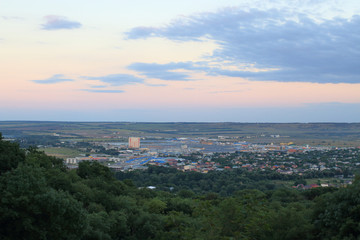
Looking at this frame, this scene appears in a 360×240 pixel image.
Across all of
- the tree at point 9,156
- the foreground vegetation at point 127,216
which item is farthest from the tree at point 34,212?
the tree at point 9,156

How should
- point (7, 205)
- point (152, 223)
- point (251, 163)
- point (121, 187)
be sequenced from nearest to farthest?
point (7, 205)
point (152, 223)
point (121, 187)
point (251, 163)

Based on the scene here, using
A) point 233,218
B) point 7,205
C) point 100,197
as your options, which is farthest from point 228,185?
point 7,205

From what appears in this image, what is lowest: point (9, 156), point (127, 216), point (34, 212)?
point (127, 216)

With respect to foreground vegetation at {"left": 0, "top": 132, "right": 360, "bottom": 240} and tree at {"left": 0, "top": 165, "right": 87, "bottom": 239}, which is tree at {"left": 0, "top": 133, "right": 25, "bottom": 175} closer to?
foreground vegetation at {"left": 0, "top": 132, "right": 360, "bottom": 240}

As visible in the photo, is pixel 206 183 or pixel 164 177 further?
pixel 164 177

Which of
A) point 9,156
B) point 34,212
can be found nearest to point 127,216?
point 9,156

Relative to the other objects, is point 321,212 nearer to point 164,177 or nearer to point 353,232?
point 353,232

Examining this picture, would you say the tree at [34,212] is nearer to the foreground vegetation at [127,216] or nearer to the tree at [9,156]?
the foreground vegetation at [127,216]

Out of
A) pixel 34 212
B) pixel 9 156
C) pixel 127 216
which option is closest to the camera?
pixel 34 212

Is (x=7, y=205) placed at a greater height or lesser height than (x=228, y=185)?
greater

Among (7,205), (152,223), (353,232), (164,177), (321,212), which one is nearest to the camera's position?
(7,205)

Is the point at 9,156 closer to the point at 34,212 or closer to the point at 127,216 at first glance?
the point at 127,216
